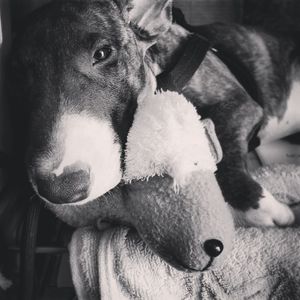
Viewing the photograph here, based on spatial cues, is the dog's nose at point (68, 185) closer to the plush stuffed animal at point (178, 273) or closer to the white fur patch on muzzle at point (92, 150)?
the white fur patch on muzzle at point (92, 150)

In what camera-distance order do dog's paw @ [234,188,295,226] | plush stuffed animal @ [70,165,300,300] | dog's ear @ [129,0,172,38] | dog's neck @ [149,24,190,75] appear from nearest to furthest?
plush stuffed animal @ [70,165,300,300], dog's paw @ [234,188,295,226], dog's ear @ [129,0,172,38], dog's neck @ [149,24,190,75]

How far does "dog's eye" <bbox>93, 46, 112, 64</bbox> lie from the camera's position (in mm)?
1026

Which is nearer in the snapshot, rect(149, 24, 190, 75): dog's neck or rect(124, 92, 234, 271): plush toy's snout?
rect(124, 92, 234, 271): plush toy's snout

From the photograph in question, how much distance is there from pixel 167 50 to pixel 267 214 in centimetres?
60

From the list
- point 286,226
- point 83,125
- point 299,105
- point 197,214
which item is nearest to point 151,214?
point 197,214

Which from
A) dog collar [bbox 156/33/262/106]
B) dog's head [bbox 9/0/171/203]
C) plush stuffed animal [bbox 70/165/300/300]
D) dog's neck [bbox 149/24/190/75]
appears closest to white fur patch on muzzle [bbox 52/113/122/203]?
dog's head [bbox 9/0/171/203]

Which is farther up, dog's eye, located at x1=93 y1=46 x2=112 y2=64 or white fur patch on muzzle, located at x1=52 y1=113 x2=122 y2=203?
dog's eye, located at x1=93 y1=46 x2=112 y2=64

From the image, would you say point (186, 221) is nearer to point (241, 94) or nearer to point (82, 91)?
point (82, 91)

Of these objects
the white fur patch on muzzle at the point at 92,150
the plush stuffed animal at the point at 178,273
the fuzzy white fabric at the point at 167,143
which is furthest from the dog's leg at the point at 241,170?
the white fur patch on muzzle at the point at 92,150

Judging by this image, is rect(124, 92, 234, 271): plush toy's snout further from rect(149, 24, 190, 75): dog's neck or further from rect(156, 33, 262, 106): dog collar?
rect(149, 24, 190, 75): dog's neck

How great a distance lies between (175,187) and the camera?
35.2 inches

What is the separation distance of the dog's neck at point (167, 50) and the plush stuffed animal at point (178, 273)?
58 cm

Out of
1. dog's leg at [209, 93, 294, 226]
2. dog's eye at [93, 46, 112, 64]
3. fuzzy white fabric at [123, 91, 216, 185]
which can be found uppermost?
dog's eye at [93, 46, 112, 64]

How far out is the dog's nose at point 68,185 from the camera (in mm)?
838
